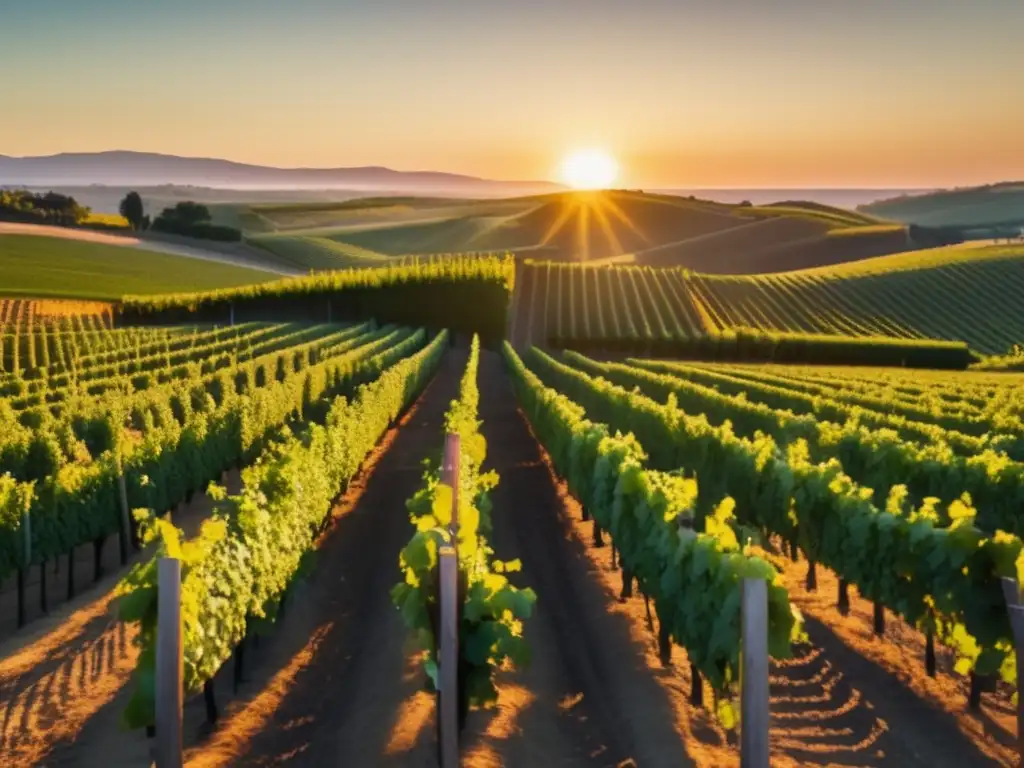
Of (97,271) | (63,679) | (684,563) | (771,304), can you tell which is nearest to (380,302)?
(771,304)

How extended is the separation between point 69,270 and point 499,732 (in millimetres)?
86993

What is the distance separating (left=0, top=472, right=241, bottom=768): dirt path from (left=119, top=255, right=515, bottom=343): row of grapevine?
5657 cm

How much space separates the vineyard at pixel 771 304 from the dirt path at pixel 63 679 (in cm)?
5477

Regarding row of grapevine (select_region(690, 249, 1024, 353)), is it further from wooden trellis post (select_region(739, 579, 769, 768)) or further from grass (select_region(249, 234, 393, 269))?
wooden trellis post (select_region(739, 579, 769, 768))

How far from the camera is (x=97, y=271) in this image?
295 feet

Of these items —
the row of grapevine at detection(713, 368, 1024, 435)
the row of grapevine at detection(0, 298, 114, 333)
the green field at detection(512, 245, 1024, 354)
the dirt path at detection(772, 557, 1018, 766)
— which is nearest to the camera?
the dirt path at detection(772, 557, 1018, 766)

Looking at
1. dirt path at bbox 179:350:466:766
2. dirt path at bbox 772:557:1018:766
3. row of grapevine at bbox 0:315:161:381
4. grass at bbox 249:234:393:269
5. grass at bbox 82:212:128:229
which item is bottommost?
row of grapevine at bbox 0:315:161:381

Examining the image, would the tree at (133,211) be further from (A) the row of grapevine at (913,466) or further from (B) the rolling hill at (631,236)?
(A) the row of grapevine at (913,466)

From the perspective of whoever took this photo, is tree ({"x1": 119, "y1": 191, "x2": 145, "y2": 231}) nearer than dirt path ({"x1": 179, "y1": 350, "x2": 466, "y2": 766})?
No

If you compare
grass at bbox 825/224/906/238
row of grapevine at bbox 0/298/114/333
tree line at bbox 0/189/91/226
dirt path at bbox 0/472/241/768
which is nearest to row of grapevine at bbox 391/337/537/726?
dirt path at bbox 0/472/241/768

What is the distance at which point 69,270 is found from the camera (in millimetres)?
88125

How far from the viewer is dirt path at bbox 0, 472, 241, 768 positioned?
32.0 ft

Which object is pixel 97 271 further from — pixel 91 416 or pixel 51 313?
pixel 91 416

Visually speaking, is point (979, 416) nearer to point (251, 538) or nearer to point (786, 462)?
point (786, 462)
